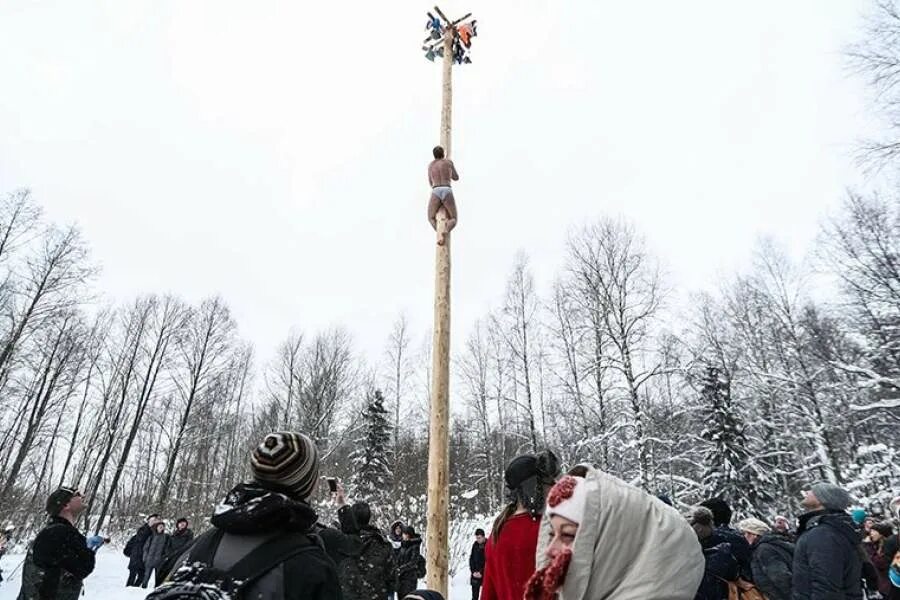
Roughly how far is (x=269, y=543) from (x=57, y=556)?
3.81m

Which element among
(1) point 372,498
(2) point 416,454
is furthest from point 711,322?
(1) point 372,498

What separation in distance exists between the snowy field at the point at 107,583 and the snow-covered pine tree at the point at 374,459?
7092 millimetres

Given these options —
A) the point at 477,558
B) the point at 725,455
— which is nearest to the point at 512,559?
the point at 477,558

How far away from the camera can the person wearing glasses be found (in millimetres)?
4227

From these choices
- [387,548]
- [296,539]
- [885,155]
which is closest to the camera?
[296,539]

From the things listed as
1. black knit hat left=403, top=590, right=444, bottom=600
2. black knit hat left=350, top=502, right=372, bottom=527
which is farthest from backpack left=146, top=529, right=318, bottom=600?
black knit hat left=350, top=502, right=372, bottom=527

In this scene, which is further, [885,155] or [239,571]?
[885,155]

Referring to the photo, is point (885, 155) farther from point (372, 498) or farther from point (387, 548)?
point (372, 498)

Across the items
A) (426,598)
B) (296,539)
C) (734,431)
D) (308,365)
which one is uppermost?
(308,365)

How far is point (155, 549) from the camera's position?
1209 cm

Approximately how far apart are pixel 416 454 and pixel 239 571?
62.4 feet

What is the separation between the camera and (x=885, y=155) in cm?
1006

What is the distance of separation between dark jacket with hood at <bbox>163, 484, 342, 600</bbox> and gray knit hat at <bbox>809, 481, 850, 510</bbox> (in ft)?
12.9

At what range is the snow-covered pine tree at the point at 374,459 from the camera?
22066mm
